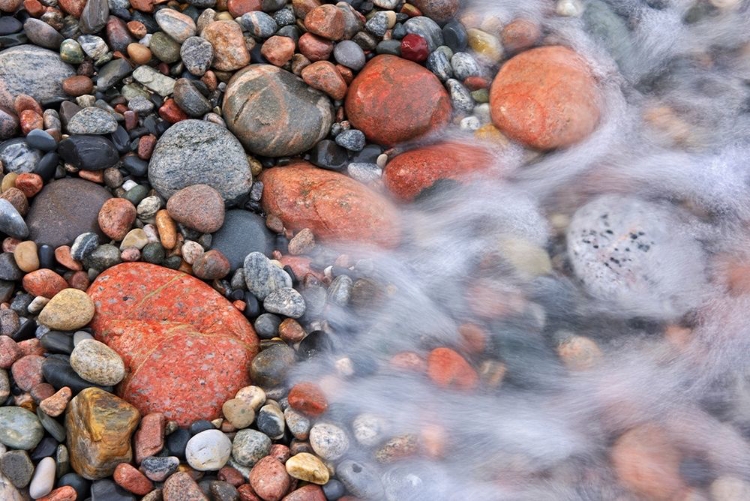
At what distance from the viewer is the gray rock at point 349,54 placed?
439cm

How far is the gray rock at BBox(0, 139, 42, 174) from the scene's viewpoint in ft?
12.3

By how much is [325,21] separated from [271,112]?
78 centimetres

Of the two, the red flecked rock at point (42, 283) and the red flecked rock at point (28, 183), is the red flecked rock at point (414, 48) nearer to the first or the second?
the red flecked rock at point (28, 183)

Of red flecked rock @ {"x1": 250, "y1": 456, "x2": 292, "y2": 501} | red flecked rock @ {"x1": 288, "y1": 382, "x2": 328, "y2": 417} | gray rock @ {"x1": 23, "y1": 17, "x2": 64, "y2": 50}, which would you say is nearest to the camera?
red flecked rock @ {"x1": 250, "y1": 456, "x2": 292, "y2": 501}

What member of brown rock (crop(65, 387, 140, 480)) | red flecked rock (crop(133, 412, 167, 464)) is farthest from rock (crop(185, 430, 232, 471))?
brown rock (crop(65, 387, 140, 480))

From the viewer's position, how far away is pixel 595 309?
12.4 ft

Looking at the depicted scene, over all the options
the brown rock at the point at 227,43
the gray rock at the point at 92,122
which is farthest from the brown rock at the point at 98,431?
the brown rock at the point at 227,43

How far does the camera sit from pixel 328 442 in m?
3.17

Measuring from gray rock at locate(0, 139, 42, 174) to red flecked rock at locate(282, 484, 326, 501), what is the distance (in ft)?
8.01

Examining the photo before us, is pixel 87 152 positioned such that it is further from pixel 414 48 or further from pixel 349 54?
pixel 414 48

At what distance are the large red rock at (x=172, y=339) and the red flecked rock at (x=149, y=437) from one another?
9 centimetres

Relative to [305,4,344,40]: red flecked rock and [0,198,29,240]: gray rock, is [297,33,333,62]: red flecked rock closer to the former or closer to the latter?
[305,4,344,40]: red flecked rock

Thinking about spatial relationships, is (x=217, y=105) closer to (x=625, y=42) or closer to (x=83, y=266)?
(x=83, y=266)

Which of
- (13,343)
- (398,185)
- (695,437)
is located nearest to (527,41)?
(398,185)
